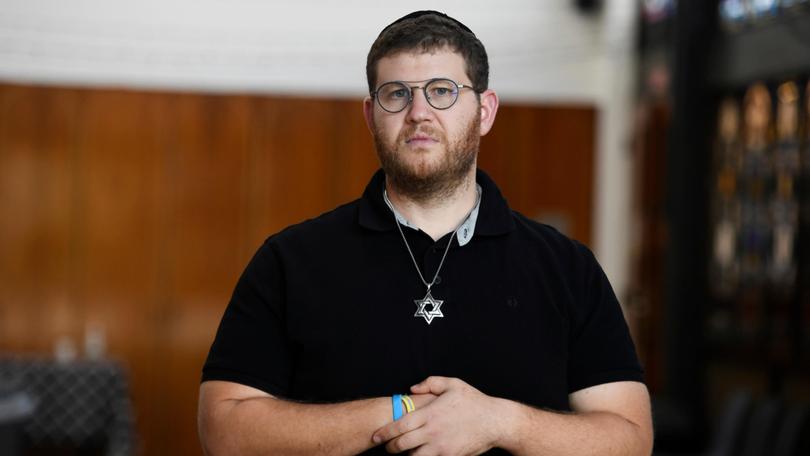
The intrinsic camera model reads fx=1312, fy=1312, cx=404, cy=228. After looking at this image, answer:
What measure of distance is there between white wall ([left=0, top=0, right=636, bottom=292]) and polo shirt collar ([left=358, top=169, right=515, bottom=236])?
6.95 metres

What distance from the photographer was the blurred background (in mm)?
8055

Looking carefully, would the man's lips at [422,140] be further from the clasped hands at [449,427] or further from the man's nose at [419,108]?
the clasped hands at [449,427]

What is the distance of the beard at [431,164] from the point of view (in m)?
1.80

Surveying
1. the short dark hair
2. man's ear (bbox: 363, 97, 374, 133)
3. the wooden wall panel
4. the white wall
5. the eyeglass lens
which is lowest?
Result: the wooden wall panel

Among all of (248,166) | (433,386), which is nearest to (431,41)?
(433,386)

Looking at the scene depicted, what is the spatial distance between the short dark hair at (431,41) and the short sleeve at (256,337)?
1.01 feet

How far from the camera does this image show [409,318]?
6.01ft

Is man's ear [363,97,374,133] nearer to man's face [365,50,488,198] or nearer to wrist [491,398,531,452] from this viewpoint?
man's face [365,50,488,198]

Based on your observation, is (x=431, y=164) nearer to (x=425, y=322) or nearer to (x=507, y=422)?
(x=425, y=322)

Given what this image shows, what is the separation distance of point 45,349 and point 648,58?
4534 mm

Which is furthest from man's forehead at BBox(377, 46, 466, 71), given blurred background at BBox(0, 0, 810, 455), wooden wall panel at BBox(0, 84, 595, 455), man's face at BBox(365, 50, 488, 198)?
wooden wall panel at BBox(0, 84, 595, 455)

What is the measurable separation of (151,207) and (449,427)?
7.48 m

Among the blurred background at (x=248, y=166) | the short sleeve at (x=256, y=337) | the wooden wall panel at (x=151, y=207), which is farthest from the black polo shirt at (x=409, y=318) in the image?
the wooden wall panel at (x=151, y=207)

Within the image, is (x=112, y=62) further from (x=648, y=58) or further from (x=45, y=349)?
(x=648, y=58)
